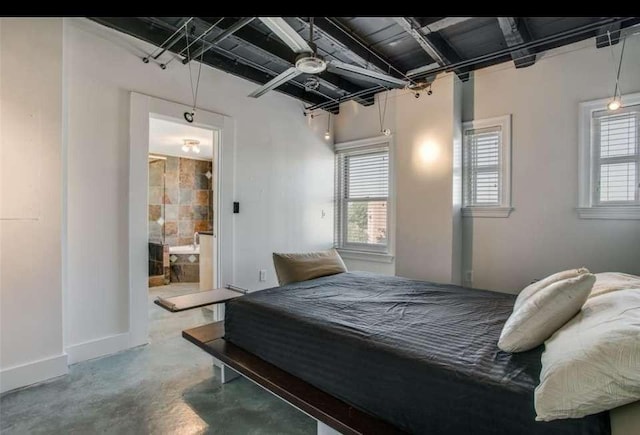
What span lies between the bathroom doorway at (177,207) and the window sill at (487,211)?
385 centimetres

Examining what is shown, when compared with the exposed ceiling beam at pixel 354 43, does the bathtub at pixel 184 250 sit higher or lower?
lower

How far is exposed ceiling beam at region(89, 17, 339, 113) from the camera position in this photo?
2.72 metres

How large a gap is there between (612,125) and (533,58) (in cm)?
95

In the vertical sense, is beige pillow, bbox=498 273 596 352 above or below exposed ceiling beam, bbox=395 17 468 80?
below

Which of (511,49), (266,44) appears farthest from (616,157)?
(266,44)

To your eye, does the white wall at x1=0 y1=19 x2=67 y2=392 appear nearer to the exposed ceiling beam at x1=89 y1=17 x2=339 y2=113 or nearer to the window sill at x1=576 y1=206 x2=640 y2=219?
the exposed ceiling beam at x1=89 y1=17 x2=339 y2=113

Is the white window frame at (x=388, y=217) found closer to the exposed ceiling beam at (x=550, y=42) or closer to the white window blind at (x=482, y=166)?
the white window blind at (x=482, y=166)

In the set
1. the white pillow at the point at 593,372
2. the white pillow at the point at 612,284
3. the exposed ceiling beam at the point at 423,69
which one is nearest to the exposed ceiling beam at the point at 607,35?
the exposed ceiling beam at the point at 423,69

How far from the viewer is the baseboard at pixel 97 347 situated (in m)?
2.68

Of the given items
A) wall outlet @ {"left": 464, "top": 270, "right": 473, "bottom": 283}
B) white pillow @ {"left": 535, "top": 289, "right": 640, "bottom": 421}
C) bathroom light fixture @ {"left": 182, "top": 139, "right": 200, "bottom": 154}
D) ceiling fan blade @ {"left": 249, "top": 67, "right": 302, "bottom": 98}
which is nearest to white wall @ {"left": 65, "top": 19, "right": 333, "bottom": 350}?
ceiling fan blade @ {"left": 249, "top": 67, "right": 302, "bottom": 98}

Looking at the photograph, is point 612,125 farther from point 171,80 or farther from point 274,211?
point 171,80

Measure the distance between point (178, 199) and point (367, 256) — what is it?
4.18 m

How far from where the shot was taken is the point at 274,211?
166 inches

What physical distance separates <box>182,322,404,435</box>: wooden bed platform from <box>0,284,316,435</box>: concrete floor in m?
0.27
